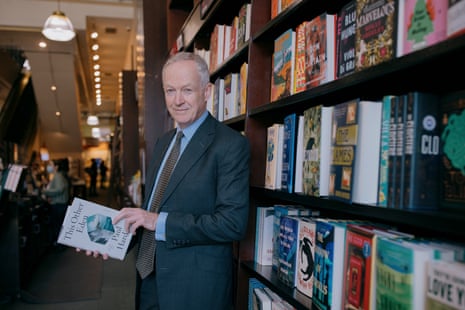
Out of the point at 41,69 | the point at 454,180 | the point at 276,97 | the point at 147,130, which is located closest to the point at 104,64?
the point at 41,69

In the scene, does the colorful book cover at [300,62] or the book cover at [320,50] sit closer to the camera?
the book cover at [320,50]

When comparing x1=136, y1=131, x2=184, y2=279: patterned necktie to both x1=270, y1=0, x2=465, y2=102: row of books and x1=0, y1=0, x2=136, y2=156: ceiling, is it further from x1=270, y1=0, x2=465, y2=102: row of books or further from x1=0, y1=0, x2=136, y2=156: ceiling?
x1=0, y1=0, x2=136, y2=156: ceiling

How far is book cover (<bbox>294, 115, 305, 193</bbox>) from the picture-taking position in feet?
4.63

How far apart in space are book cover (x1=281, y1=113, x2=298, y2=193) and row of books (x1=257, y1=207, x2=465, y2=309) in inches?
5.2

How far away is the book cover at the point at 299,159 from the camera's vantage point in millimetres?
1412

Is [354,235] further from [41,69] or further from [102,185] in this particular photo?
[102,185]

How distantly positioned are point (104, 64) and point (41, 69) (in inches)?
92.7

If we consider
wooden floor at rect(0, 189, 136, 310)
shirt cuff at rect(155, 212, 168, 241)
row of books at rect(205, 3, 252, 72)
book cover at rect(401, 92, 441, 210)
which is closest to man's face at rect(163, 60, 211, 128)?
shirt cuff at rect(155, 212, 168, 241)

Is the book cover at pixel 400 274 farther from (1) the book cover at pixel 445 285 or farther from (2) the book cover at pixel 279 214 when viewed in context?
(2) the book cover at pixel 279 214

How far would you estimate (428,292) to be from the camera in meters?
0.81

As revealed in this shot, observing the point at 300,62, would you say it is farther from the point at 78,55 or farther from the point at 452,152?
the point at 78,55

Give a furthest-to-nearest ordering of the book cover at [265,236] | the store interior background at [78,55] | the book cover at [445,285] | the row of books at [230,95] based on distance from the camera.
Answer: the store interior background at [78,55] < the row of books at [230,95] < the book cover at [265,236] < the book cover at [445,285]

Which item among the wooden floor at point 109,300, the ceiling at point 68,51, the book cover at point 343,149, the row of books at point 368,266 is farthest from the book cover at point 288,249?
the ceiling at point 68,51

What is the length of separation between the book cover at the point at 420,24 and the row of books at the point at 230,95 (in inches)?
40.2
